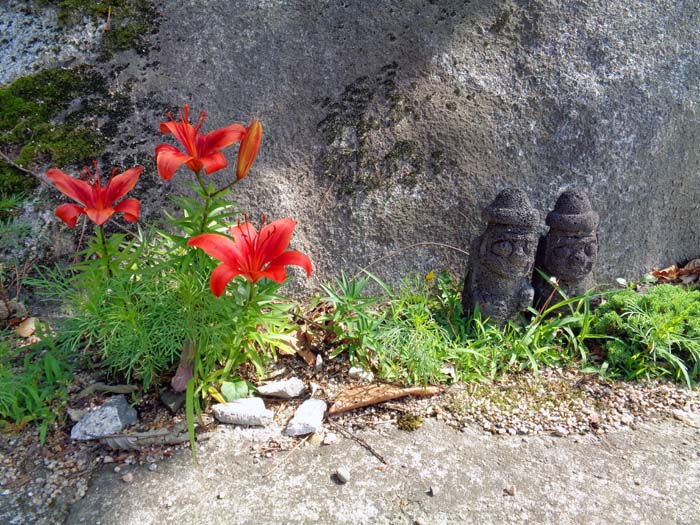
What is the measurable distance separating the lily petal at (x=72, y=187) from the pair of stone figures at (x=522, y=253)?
1944 mm

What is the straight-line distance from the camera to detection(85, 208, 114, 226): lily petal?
86.8 inches

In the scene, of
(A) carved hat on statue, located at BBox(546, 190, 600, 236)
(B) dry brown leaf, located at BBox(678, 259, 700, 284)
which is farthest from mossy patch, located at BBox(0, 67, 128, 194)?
(B) dry brown leaf, located at BBox(678, 259, 700, 284)

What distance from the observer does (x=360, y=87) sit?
3547mm

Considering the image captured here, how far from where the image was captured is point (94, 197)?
2.32 metres

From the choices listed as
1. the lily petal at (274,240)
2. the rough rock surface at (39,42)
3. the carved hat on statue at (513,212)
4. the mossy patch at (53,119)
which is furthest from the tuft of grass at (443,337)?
the rough rock surface at (39,42)

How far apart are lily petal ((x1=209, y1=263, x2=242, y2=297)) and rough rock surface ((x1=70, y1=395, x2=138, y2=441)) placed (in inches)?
35.7

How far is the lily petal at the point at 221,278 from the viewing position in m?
1.94

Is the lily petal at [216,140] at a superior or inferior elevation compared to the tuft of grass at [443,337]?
superior

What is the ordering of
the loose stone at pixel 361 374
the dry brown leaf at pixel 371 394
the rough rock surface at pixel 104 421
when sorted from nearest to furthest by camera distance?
the rough rock surface at pixel 104 421 < the dry brown leaf at pixel 371 394 < the loose stone at pixel 361 374

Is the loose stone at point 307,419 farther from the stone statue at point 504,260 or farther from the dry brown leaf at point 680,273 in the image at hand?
the dry brown leaf at point 680,273

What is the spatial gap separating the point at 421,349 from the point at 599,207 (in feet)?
6.07

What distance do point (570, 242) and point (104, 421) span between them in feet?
8.21

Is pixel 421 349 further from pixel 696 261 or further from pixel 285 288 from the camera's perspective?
pixel 696 261

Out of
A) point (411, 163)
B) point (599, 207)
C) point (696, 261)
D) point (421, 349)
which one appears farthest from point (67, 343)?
point (696, 261)
